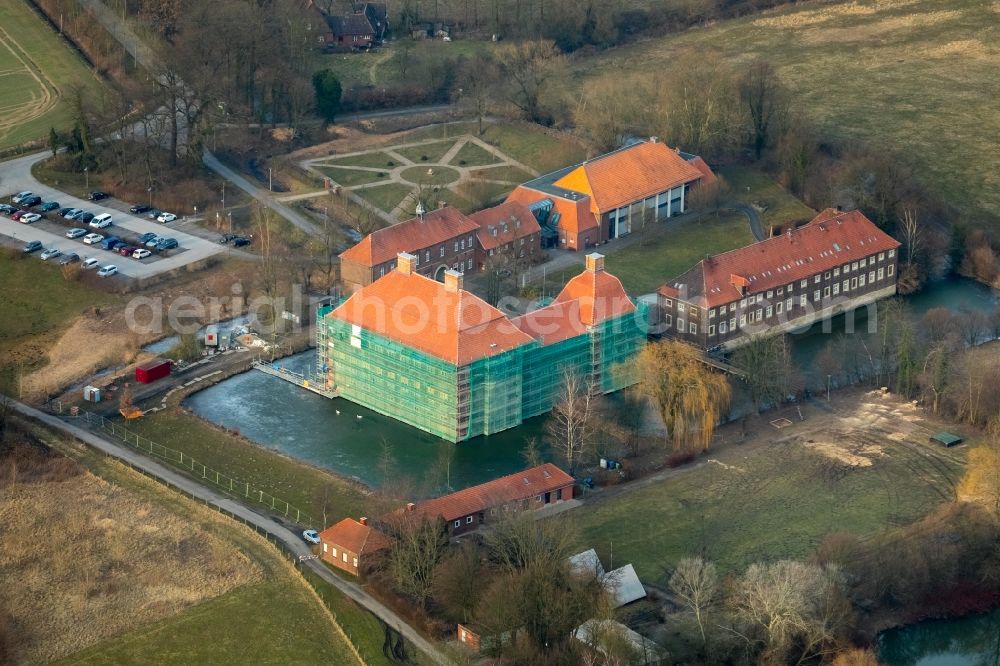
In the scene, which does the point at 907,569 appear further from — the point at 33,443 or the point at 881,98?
the point at 881,98

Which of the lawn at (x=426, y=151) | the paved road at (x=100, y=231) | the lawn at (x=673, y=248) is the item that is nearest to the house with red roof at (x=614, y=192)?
the lawn at (x=673, y=248)

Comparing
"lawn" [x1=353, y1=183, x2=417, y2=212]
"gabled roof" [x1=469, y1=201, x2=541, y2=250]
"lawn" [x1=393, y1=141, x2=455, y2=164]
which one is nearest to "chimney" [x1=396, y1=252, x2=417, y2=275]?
"gabled roof" [x1=469, y1=201, x2=541, y2=250]

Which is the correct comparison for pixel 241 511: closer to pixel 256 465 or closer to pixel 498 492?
pixel 256 465

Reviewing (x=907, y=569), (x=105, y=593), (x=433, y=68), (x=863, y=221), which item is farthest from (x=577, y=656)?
(x=433, y=68)

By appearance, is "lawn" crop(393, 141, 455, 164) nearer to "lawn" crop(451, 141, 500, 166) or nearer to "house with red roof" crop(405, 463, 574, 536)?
"lawn" crop(451, 141, 500, 166)

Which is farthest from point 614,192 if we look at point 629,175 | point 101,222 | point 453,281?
point 101,222
